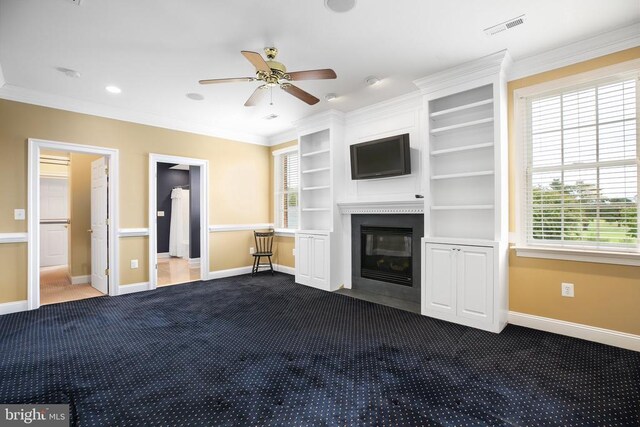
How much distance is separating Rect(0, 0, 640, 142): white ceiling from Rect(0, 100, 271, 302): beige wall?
1.58 feet

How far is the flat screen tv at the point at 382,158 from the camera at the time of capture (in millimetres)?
4074

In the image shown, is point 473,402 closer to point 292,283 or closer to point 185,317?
point 185,317

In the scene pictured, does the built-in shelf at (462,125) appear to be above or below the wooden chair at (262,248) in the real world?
above

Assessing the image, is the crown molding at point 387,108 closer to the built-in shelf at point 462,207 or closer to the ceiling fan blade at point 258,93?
the built-in shelf at point 462,207

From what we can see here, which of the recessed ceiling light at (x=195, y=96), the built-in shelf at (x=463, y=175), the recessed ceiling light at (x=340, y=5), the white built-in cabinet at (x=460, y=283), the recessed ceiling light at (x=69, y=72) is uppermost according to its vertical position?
the recessed ceiling light at (x=195, y=96)

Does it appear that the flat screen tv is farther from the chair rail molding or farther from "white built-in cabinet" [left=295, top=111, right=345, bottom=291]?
the chair rail molding

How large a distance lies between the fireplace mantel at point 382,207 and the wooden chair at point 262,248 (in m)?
1.91

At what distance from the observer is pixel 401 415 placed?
1.84 meters

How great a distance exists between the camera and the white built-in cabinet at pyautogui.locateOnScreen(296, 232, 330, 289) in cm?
480

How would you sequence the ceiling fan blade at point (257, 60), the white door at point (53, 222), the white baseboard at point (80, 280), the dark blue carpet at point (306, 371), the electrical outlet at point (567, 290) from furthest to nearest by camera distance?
the white door at point (53, 222) < the white baseboard at point (80, 280) < the electrical outlet at point (567, 290) < the ceiling fan blade at point (257, 60) < the dark blue carpet at point (306, 371)

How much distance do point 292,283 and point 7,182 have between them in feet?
13.0

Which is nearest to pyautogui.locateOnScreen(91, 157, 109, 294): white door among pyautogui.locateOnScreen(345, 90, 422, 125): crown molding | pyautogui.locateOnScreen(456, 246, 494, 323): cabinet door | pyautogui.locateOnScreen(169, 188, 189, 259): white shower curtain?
pyautogui.locateOnScreen(169, 188, 189, 259): white shower curtain

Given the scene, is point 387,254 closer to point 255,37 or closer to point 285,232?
point 285,232

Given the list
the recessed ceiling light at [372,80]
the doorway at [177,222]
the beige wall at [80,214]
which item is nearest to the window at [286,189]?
the doorway at [177,222]
